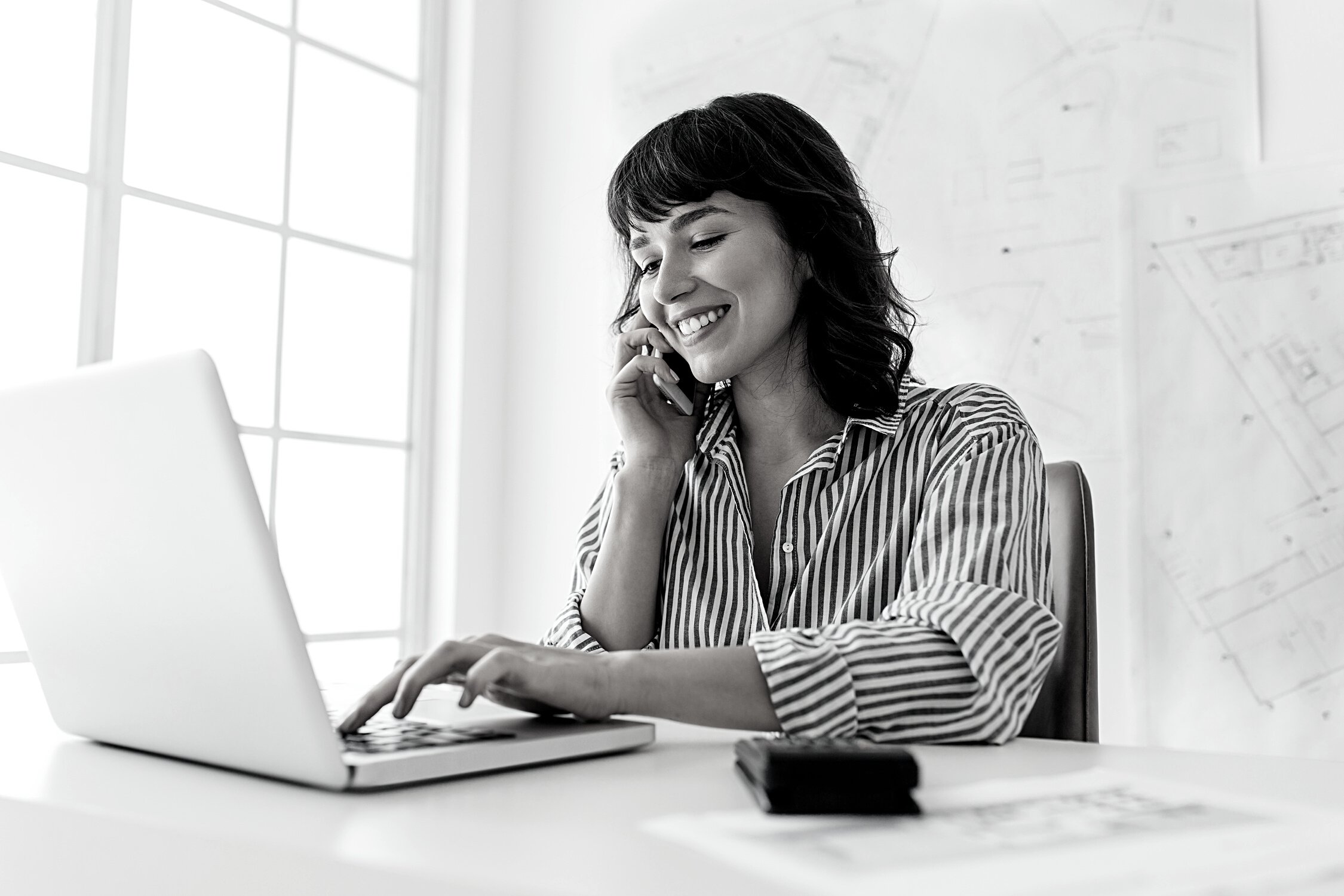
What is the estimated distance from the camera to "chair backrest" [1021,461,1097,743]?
47.8 inches

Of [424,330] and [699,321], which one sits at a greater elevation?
[424,330]

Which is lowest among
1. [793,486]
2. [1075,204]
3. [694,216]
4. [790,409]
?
[793,486]

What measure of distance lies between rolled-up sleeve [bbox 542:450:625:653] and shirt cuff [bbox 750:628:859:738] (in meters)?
0.46

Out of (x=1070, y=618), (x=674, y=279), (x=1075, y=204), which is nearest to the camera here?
(x=1070, y=618)

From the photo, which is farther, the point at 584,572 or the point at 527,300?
the point at 527,300

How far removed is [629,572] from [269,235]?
1.54 m

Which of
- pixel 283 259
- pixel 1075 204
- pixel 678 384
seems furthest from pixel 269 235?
pixel 1075 204

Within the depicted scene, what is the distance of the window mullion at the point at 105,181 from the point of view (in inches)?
84.1

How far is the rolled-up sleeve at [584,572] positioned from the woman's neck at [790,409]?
205mm

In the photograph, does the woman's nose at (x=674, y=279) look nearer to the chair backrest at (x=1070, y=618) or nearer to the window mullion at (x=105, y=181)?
the chair backrest at (x=1070, y=618)

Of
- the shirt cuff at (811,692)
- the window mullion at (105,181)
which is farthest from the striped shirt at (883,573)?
the window mullion at (105,181)

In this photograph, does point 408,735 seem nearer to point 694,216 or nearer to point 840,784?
point 840,784

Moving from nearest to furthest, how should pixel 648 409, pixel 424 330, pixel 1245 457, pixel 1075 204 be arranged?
pixel 648 409 < pixel 1245 457 < pixel 1075 204 < pixel 424 330

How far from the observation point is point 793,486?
4.45ft
